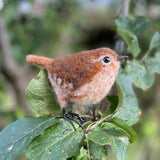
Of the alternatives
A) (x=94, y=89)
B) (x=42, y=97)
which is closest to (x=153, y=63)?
(x=94, y=89)

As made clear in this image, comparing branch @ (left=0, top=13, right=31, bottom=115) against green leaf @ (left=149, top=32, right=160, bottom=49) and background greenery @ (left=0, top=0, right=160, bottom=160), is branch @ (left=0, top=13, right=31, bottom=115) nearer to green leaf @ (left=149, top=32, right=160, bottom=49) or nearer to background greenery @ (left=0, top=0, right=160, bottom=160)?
background greenery @ (left=0, top=0, right=160, bottom=160)

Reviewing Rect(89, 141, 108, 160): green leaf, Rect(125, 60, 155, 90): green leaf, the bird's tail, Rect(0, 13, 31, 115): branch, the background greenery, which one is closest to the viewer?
Rect(89, 141, 108, 160): green leaf

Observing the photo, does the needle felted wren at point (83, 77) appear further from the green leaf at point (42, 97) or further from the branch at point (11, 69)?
the branch at point (11, 69)

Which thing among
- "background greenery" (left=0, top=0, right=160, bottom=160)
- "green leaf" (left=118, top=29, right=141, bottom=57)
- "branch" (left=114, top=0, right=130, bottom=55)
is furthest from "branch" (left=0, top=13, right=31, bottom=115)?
"green leaf" (left=118, top=29, right=141, bottom=57)

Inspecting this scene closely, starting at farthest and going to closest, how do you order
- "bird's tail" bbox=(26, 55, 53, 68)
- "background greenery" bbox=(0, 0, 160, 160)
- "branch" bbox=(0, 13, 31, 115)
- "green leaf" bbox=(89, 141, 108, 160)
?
"branch" bbox=(0, 13, 31, 115) < "background greenery" bbox=(0, 0, 160, 160) < "bird's tail" bbox=(26, 55, 53, 68) < "green leaf" bbox=(89, 141, 108, 160)

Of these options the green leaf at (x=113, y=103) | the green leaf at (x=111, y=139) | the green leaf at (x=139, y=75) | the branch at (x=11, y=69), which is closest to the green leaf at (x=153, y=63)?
the green leaf at (x=139, y=75)

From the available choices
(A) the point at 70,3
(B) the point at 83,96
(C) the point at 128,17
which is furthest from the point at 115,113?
(A) the point at 70,3

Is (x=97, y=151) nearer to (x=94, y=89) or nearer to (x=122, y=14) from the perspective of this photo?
(x=94, y=89)
